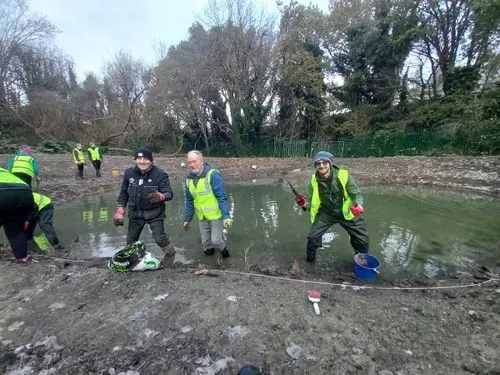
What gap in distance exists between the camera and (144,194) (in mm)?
4430

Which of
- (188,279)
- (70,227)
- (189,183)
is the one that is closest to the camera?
(188,279)

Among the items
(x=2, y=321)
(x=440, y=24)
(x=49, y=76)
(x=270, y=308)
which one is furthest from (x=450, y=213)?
(x=49, y=76)

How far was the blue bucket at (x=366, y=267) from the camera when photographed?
421 centimetres

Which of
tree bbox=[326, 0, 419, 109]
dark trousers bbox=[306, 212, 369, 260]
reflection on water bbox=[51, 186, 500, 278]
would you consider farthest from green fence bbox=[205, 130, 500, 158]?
dark trousers bbox=[306, 212, 369, 260]

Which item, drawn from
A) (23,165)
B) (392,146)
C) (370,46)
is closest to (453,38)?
(370,46)

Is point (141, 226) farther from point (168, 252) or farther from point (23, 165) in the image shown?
point (23, 165)

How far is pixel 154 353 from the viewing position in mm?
2771

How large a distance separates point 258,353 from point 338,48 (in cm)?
2967

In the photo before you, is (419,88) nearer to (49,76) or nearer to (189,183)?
(189,183)

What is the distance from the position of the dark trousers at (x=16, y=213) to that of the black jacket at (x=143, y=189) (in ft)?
4.45

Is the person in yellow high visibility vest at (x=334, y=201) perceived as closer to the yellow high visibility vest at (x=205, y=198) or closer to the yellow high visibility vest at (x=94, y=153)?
the yellow high visibility vest at (x=205, y=198)

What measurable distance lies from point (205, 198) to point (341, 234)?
3225mm

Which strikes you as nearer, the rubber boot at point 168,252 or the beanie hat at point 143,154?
the beanie hat at point 143,154

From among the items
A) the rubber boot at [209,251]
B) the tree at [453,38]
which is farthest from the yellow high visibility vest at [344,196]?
the tree at [453,38]
